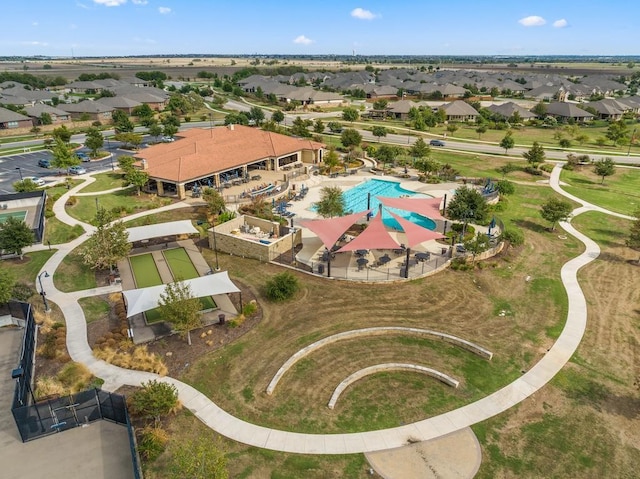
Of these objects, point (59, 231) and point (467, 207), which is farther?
point (59, 231)

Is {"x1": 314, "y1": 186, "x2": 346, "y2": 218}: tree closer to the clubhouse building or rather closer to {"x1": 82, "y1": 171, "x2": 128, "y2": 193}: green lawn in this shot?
the clubhouse building

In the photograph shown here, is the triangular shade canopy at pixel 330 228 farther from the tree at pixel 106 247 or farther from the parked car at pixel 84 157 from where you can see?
the parked car at pixel 84 157

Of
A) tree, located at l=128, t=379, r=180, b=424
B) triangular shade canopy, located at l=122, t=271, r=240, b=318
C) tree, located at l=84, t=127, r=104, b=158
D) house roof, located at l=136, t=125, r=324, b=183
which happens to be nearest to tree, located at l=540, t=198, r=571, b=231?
triangular shade canopy, located at l=122, t=271, r=240, b=318

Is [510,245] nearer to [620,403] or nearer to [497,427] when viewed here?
[620,403]

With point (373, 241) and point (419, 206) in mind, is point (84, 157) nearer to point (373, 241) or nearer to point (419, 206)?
point (419, 206)

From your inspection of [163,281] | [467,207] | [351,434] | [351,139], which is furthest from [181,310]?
[351,139]

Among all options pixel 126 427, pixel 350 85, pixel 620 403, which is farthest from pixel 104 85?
pixel 620 403

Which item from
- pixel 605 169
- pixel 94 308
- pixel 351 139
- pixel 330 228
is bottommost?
pixel 94 308

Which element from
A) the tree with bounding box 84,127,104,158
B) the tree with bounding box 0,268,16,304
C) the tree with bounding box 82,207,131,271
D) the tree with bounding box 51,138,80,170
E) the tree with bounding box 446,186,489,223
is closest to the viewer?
the tree with bounding box 0,268,16,304
